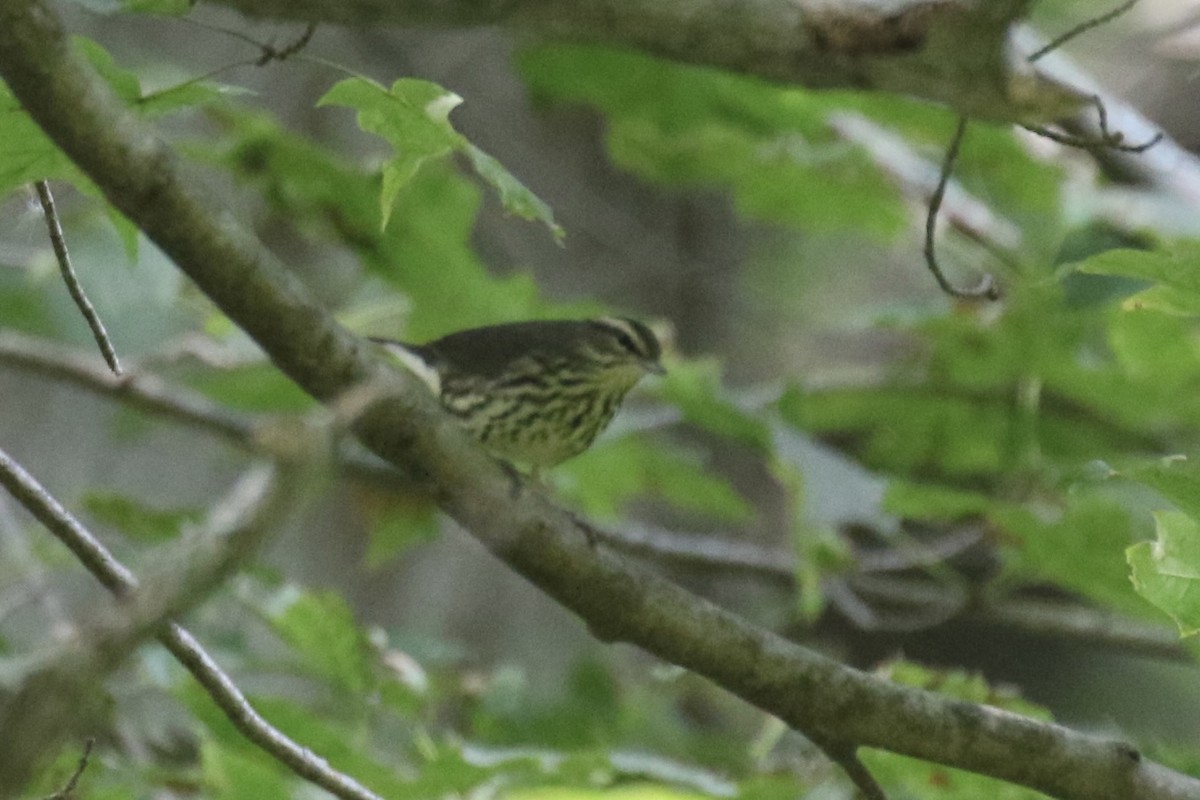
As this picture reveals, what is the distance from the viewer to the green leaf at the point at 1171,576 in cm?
129

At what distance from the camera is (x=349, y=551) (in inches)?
171

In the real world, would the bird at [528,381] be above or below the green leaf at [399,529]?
above

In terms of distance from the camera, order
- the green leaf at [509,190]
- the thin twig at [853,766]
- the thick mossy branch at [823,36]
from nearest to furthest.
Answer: the green leaf at [509,190] < the thin twig at [853,766] < the thick mossy branch at [823,36]

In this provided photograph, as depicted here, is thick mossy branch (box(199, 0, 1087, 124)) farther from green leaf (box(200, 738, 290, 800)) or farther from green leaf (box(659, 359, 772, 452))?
green leaf (box(659, 359, 772, 452))

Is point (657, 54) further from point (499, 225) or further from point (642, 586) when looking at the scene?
point (499, 225)

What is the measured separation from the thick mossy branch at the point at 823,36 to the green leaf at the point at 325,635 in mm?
839

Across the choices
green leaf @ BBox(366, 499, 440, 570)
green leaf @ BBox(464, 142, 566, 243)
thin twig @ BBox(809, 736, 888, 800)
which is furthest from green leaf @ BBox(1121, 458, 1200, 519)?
Result: green leaf @ BBox(366, 499, 440, 570)

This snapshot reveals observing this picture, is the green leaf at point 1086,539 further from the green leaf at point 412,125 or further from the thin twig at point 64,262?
the thin twig at point 64,262

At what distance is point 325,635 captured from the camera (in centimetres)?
210

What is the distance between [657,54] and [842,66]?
0.22m

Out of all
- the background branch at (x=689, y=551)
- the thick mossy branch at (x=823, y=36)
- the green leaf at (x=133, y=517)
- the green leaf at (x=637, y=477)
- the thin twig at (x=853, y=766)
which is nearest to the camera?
the thin twig at (x=853, y=766)

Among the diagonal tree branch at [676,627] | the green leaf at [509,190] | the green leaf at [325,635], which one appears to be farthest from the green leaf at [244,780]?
the green leaf at [509,190]

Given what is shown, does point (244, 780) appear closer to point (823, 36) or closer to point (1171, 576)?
point (1171, 576)

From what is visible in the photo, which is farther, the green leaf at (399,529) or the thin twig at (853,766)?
the green leaf at (399,529)
